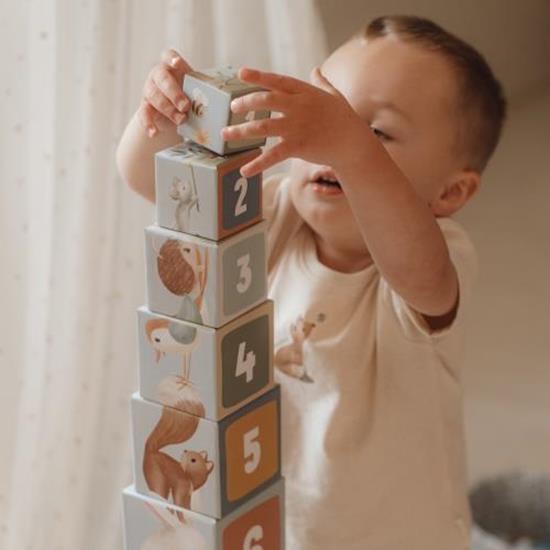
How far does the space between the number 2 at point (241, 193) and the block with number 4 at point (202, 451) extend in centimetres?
14

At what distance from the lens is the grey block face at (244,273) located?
37.2 inches

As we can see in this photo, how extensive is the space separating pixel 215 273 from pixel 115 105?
0.57m

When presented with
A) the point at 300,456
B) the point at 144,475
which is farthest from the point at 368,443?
the point at 144,475

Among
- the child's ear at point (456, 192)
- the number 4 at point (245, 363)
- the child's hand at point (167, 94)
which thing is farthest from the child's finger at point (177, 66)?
the child's ear at point (456, 192)

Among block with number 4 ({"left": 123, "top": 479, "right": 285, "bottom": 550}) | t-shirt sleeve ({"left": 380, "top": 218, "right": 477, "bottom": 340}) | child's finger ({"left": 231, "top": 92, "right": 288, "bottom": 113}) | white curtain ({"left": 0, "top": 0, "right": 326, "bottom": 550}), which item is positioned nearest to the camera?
child's finger ({"left": 231, "top": 92, "right": 288, "bottom": 113})

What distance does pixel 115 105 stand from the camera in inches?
57.2

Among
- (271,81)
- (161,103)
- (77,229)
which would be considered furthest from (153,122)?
(77,229)

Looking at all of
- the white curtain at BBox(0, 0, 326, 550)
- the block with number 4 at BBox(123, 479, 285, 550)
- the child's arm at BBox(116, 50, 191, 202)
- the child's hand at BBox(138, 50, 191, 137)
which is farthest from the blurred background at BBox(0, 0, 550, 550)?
the block with number 4 at BBox(123, 479, 285, 550)

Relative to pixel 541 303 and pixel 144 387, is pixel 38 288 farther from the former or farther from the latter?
pixel 541 303

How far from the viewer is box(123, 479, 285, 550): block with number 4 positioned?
3.24ft

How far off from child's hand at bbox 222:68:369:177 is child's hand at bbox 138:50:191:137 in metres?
0.07

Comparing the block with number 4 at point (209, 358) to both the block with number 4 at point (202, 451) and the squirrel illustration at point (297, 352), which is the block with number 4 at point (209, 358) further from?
the squirrel illustration at point (297, 352)

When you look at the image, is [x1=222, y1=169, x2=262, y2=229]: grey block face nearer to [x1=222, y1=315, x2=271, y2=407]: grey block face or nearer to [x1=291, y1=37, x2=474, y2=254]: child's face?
[x1=222, y1=315, x2=271, y2=407]: grey block face

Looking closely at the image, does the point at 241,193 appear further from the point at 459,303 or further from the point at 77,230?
the point at 77,230
